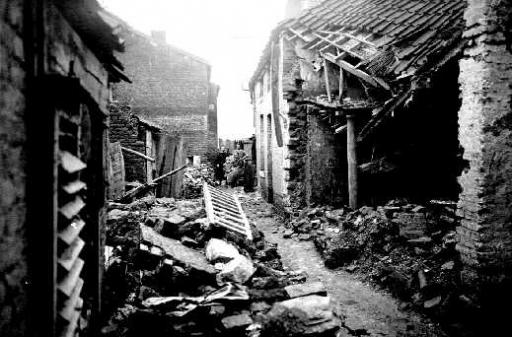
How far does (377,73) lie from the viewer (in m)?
6.91

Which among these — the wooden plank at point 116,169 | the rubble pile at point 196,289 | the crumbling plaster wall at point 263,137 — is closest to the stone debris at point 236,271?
the rubble pile at point 196,289

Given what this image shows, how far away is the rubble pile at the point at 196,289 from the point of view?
374 cm

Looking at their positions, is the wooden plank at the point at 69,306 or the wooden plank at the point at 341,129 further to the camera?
the wooden plank at the point at 341,129

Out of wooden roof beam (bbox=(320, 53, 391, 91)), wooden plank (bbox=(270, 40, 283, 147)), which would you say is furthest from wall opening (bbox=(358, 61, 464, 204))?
wooden plank (bbox=(270, 40, 283, 147))

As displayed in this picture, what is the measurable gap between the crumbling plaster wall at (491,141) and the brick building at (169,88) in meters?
16.6

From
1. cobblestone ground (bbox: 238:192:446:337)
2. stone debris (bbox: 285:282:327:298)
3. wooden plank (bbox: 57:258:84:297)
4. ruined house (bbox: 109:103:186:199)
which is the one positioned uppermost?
ruined house (bbox: 109:103:186:199)

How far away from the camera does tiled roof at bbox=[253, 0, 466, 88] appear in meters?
6.14

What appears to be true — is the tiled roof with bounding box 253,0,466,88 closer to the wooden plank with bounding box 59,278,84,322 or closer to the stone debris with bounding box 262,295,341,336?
the stone debris with bounding box 262,295,341,336

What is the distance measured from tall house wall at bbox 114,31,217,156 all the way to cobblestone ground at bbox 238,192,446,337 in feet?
43.3

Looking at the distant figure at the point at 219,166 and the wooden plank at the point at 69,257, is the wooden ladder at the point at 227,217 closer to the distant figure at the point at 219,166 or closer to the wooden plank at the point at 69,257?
the wooden plank at the point at 69,257

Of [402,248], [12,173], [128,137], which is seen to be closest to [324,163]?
[402,248]

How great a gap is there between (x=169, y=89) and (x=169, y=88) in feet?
0.18

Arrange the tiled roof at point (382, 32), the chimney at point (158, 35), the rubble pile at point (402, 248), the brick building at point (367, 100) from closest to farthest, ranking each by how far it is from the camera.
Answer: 1. the rubble pile at point (402, 248)
2. the brick building at point (367, 100)
3. the tiled roof at point (382, 32)
4. the chimney at point (158, 35)

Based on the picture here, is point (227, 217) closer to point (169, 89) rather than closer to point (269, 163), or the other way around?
point (269, 163)
